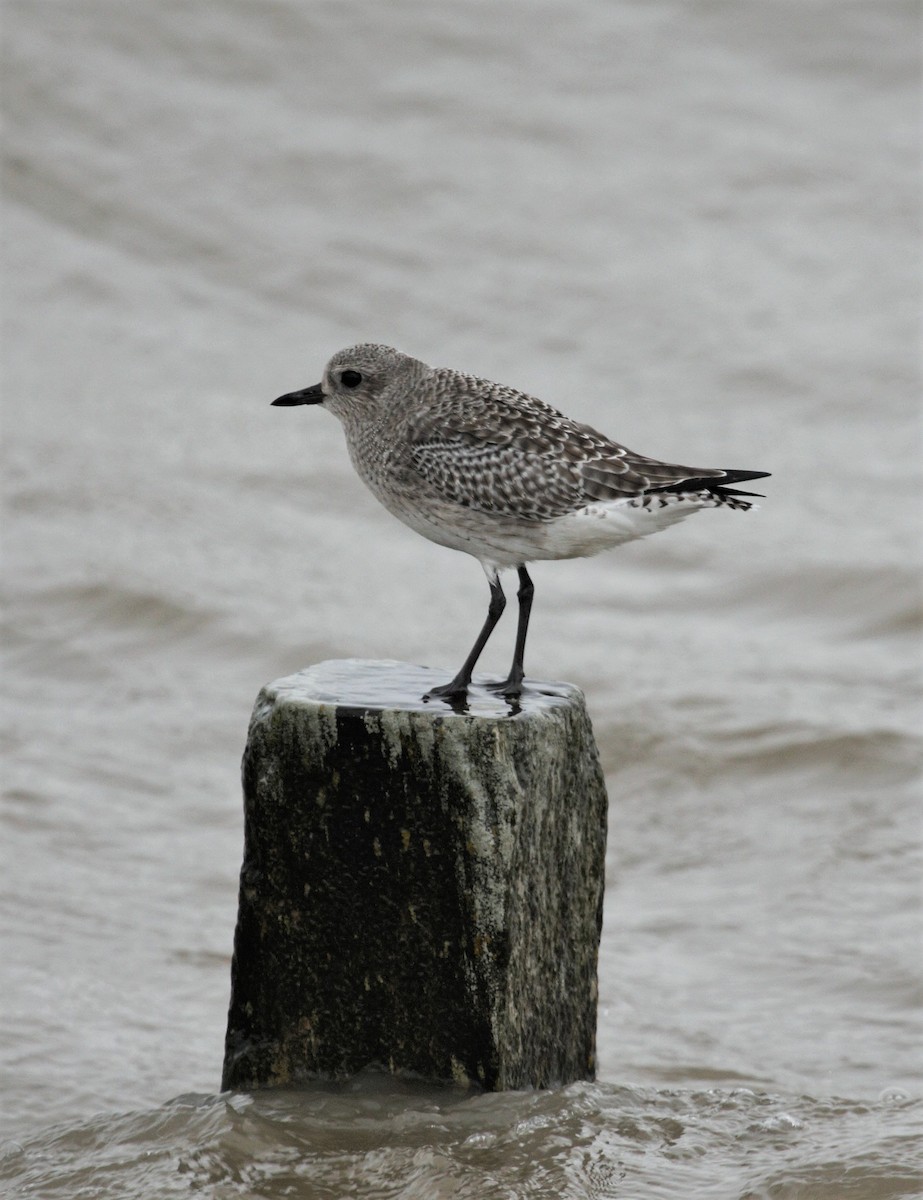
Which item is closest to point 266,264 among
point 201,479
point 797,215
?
point 201,479

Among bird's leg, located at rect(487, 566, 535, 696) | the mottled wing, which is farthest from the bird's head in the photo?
bird's leg, located at rect(487, 566, 535, 696)

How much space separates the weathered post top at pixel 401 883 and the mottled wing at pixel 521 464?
0.91 meters

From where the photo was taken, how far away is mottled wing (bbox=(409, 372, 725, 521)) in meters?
7.51

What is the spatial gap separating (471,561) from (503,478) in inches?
440

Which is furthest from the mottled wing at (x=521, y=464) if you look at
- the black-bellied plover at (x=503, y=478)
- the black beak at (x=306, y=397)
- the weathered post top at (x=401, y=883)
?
the weathered post top at (x=401, y=883)

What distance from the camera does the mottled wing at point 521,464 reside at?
7508 mm

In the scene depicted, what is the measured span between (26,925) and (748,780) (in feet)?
18.8

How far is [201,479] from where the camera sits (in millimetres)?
18875

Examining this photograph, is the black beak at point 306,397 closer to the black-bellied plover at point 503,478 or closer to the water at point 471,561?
the black-bellied plover at point 503,478

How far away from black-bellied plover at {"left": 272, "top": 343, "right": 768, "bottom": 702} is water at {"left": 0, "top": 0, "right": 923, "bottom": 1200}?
2.32 meters

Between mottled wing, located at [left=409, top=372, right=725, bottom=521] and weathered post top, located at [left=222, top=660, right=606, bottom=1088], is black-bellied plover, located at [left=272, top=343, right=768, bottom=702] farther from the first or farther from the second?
weathered post top, located at [left=222, top=660, right=606, bottom=1088]

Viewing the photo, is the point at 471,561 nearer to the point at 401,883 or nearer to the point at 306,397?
the point at 306,397

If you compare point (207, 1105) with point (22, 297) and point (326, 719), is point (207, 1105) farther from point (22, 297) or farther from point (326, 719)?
point (22, 297)

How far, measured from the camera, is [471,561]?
61.3 feet
